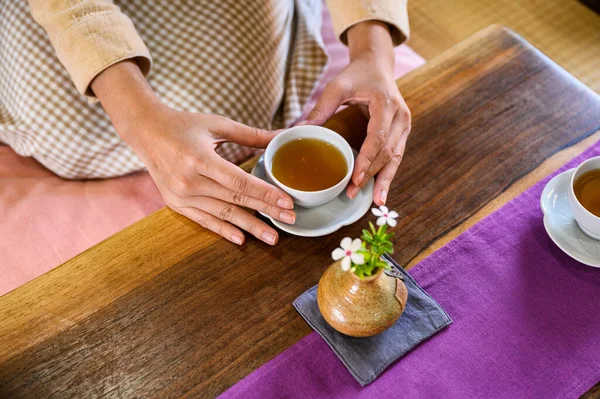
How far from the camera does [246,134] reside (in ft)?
3.10

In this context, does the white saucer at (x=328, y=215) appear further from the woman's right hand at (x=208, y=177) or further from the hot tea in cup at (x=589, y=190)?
the hot tea in cup at (x=589, y=190)

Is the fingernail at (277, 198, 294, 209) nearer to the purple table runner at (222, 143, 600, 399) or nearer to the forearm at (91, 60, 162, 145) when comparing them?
the purple table runner at (222, 143, 600, 399)

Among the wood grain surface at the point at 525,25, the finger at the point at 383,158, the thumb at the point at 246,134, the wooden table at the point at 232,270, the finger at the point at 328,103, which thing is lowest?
the wood grain surface at the point at 525,25

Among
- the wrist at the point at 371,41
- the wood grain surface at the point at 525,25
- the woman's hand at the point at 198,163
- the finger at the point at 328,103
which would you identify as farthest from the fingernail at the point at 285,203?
the wood grain surface at the point at 525,25

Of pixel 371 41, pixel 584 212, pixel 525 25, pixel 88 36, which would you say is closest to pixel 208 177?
pixel 88 36

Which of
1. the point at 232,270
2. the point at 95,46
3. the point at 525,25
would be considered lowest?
the point at 525,25

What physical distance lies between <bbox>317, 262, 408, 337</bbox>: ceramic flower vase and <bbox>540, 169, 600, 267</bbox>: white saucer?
303mm

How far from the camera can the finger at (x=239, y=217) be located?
0.89 m

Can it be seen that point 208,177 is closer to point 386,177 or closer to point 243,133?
point 243,133

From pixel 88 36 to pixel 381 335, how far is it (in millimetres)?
756

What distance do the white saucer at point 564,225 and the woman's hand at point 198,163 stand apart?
0.43m

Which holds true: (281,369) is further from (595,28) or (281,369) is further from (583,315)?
(595,28)

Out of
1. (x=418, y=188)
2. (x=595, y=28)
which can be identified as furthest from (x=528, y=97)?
(x=595, y=28)

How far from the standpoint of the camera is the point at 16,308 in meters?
0.83
